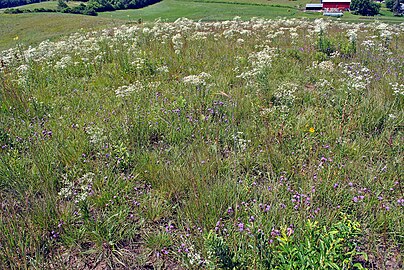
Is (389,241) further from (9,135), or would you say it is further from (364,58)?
(364,58)

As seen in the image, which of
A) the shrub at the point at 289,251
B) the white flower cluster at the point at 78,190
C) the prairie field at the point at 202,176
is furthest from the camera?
the white flower cluster at the point at 78,190

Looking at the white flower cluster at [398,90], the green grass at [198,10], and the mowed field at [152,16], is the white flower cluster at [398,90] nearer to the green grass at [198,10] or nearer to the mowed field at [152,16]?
the mowed field at [152,16]

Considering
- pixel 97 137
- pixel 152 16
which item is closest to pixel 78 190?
pixel 97 137

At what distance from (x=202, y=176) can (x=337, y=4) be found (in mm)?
104804

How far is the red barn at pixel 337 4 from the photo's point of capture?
8686cm

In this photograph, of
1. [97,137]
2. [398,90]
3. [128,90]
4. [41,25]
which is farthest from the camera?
[41,25]

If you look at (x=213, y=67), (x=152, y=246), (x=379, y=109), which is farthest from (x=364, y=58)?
(x=152, y=246)

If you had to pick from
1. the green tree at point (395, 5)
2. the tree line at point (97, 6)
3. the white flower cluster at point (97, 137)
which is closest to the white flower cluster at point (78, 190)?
the white flower cluster at point (97, 137)

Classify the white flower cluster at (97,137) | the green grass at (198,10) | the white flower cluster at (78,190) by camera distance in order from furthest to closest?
1. the green grass at (198,10)
2. the white flower cluster at (97,137)
3. the white flower cluster at (78,190)

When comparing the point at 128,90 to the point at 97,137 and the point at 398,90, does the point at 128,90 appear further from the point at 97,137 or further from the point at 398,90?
the point at 398,90

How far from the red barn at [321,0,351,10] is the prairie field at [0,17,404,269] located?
97282 millimetres

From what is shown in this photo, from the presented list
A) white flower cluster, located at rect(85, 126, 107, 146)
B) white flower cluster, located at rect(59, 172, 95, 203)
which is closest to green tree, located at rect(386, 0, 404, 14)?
white flower cluster, located at rect(85, 126, 107, 146)

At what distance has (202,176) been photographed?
2.94 meters

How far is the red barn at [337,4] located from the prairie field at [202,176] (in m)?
97.3
